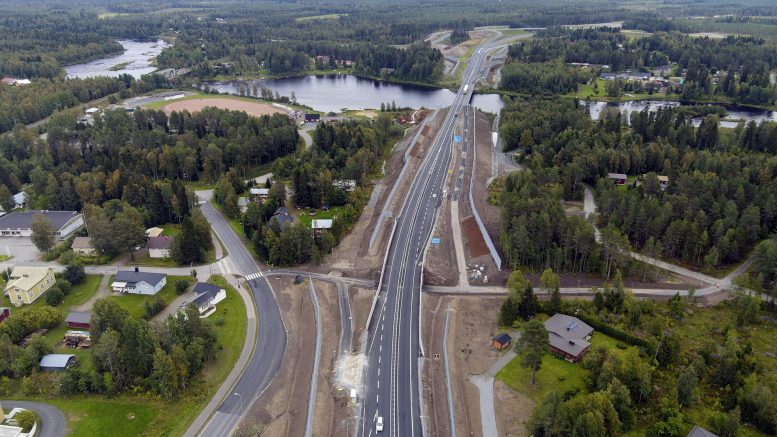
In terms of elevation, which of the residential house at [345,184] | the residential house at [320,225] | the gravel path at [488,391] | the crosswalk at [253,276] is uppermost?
the residential house at [345,184]

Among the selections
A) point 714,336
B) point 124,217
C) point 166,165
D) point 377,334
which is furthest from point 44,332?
point 714,336

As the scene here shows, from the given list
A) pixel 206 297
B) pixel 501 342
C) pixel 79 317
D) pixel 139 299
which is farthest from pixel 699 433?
pixel 79 317

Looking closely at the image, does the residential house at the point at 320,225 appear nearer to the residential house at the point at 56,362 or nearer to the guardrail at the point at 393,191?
the guardrail at the point at 393,191

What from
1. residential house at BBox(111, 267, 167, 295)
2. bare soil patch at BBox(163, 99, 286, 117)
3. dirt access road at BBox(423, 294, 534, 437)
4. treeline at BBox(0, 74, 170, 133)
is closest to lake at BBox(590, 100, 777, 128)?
bare soil patch at BBox(163, 99, 286, 117)

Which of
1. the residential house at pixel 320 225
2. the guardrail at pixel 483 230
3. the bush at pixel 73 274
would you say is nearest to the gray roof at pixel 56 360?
the bush at pixel 73 274

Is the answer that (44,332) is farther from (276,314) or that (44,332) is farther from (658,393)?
(658,393)

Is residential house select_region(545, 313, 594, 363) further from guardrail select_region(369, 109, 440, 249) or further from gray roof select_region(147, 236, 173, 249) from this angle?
gray roof select_region(147, 236, 173, 249)
